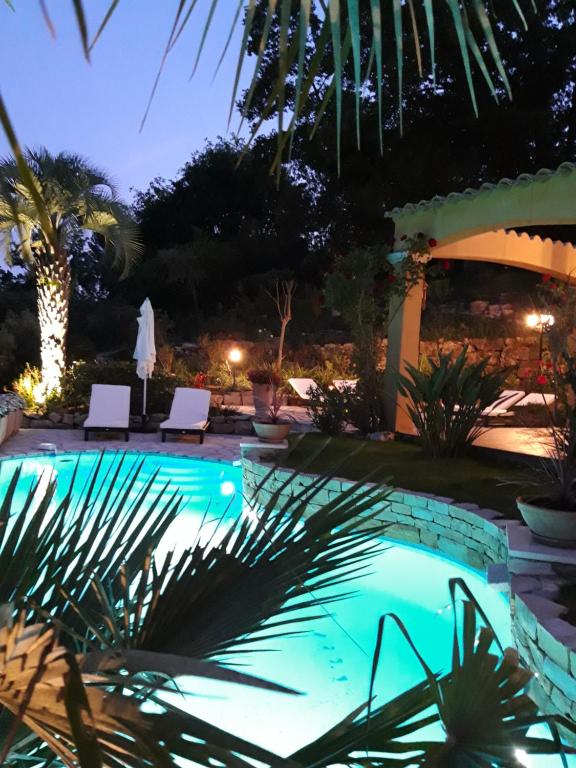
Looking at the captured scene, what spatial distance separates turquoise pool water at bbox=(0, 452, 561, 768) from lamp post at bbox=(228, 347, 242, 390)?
9037 millimetres

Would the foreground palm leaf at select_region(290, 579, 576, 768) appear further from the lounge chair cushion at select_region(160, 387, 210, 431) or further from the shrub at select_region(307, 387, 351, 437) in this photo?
the lounge chair cushion at select_region(160, 387, 210, 431)

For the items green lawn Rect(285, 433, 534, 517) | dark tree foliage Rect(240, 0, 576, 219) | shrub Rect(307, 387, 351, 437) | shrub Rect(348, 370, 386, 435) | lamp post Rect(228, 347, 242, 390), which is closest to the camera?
green lawn Rect(285, 433, 534, 517)

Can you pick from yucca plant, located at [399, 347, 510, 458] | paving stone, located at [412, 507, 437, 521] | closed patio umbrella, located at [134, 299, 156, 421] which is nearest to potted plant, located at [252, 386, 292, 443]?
yucca plant, located at [399, 347, 510, 458]

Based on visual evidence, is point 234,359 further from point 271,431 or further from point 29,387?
point 271,431

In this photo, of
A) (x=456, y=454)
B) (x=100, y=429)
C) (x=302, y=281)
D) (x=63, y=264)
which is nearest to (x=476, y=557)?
(x=456, y=454)

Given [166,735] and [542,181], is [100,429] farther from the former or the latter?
[166,735]

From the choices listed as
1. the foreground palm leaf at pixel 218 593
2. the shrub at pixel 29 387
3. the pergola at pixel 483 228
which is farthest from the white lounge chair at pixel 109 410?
the foreground palm leaf at pixel 218 593

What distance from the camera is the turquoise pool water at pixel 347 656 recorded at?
4348 mm

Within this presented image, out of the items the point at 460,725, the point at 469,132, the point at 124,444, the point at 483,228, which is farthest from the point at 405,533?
the point at 469,132

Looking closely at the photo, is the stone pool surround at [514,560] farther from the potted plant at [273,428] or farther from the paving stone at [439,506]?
the potted plant at [273,428]

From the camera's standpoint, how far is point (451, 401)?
862 centimetres

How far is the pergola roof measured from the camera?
8.47m

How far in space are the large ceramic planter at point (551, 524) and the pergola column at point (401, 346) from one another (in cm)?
523

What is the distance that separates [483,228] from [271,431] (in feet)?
12.1
